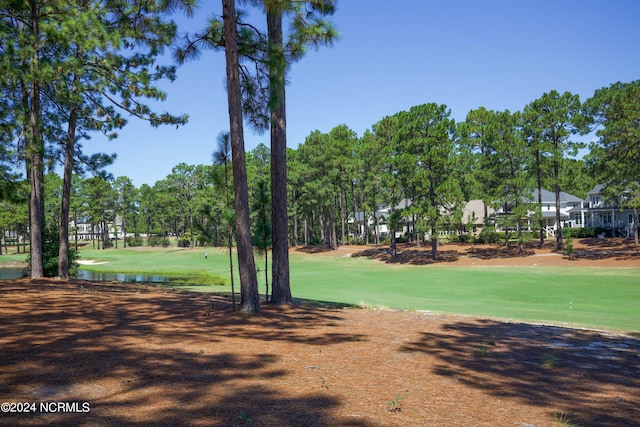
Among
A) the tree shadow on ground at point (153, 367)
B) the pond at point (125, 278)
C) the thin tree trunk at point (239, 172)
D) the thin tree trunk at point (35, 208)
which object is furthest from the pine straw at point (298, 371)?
the pond at point (125, 278)

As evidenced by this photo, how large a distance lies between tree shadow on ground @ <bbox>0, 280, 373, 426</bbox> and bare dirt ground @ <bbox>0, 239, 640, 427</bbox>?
20 millimetres

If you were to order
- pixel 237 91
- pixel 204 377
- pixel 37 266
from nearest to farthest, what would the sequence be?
pixel 204 377 → pixel 237 91 → pixel 37 266

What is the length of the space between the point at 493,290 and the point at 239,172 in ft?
58.4

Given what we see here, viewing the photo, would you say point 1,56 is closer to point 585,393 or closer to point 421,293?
point 585,393

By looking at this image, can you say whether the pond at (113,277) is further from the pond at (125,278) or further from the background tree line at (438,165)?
the background tree line at (438,165)

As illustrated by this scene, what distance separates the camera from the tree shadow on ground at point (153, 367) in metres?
4.14

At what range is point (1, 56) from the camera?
11523mm

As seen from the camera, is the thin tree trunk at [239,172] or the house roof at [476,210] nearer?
the thin tree trunk at [239,172]

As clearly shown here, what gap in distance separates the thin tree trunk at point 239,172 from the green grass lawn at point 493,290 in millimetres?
6299

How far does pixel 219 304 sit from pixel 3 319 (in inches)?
210

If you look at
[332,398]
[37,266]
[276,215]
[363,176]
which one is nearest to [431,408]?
[332,398]

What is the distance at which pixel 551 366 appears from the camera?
6.86 metres

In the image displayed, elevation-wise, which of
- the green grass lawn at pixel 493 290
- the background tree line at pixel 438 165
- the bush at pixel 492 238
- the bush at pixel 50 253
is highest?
the background tree line at pixel 438 165

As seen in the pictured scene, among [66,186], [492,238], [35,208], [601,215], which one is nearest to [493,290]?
[66,186]
